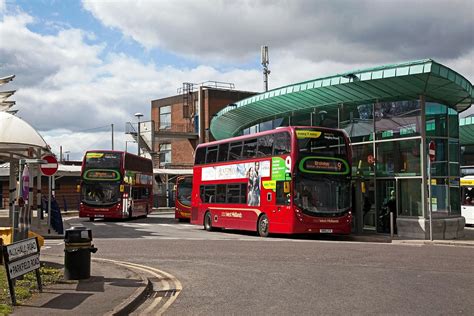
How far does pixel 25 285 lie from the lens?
1001 centimetres

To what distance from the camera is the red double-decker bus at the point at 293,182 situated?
20969 millimetres

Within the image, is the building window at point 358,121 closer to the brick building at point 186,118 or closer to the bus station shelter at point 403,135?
the bus station shelter at point 403,135

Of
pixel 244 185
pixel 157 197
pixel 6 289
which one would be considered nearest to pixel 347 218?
pixel 244 185

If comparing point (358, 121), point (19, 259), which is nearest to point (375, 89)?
point (358, 121)

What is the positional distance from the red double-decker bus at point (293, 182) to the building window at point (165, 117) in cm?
5077

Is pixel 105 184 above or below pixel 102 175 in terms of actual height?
below

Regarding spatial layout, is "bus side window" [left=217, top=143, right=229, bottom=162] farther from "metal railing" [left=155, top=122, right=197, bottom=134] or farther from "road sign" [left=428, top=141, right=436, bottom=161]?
"metal railing" [left=155, top=122, right=197, bottom=134]

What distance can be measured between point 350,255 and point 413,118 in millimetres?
9200

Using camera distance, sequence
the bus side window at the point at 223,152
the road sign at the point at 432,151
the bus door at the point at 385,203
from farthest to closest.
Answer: the bus side window at the point at 223,152 → the bus door at the point at 385,203 → the road sign at the point at 432,151

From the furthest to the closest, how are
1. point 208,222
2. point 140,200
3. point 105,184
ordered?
point 140,200, point 105,184, point 208,222

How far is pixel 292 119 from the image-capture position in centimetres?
2933

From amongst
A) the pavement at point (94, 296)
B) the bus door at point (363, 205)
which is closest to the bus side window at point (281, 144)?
the bus door at point (363, 205)

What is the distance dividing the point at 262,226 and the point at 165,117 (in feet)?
177

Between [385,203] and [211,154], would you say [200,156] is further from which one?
[385,203]
